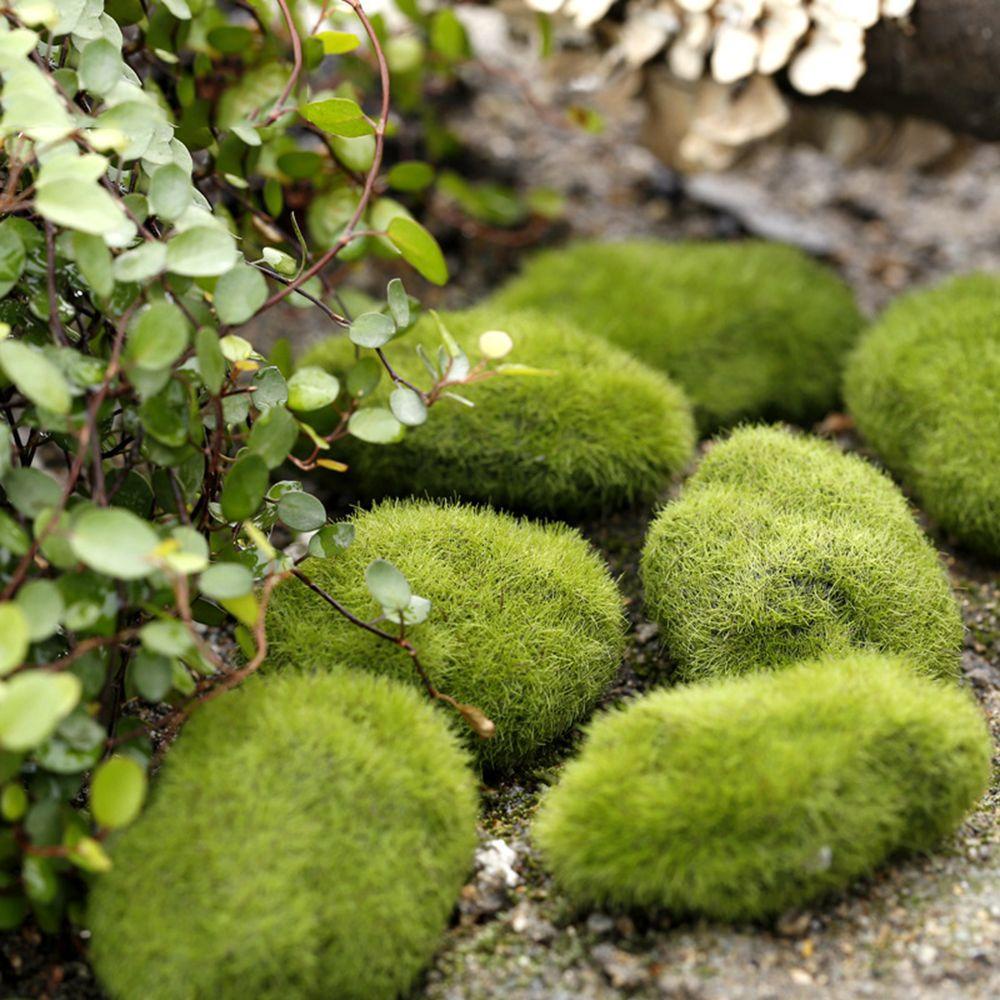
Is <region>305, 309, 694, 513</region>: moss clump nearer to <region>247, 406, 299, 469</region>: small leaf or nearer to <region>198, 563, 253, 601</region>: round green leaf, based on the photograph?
<region>247, 406, 299, 469</region>: small leaf

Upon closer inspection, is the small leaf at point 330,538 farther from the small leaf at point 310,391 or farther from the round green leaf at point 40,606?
the round green leaf at point 40,606

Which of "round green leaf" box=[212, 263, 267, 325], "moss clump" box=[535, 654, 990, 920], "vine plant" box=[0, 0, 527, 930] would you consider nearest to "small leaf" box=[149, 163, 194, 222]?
"vine plant" box=[0, 0, 527, 930]

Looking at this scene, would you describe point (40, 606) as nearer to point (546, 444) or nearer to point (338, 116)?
point (338, 116)

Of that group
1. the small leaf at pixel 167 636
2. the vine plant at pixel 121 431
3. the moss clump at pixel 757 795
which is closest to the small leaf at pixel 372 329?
the vine plant at pixel 121 431

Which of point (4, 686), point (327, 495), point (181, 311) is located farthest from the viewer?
point (327, 495)

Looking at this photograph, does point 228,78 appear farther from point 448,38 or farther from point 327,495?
point 327,495

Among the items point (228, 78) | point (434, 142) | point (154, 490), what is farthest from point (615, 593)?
point (434, 142)

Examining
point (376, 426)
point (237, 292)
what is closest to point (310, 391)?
point (376, 426)
